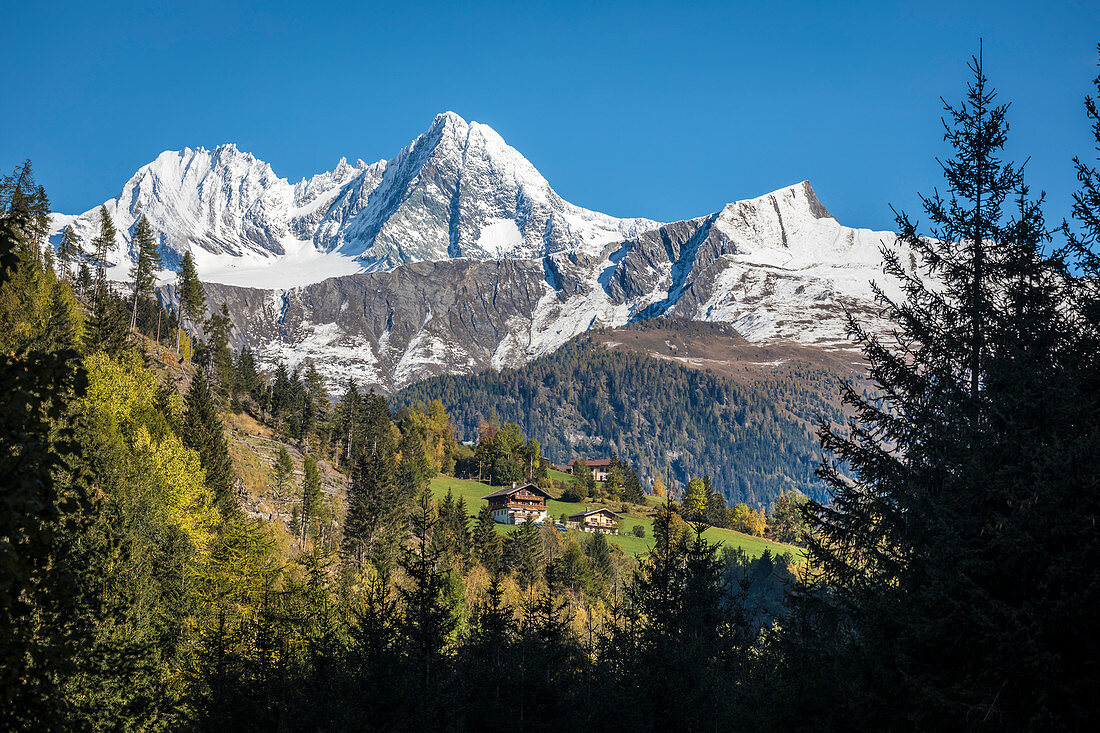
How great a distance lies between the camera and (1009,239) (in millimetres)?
16750

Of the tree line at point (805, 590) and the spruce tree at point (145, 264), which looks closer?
the tree line at point (805, 590)

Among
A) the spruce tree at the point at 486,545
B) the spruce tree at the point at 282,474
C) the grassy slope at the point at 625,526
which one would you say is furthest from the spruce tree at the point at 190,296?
the spruce tree at the point at 486,545

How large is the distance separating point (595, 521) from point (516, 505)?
1341 centimetres

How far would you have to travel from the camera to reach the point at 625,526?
138m

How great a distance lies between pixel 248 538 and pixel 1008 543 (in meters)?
44.1

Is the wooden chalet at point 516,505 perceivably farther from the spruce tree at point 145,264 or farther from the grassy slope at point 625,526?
the spruce tree at point 145,264

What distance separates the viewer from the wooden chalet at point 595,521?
132500 millimetres

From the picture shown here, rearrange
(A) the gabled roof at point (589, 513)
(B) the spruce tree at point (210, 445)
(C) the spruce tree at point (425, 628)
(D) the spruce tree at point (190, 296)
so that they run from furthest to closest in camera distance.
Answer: (A) the gabled roof at point (589, 513) → (D) the spruce tree at point (190, 296) → (B) the spruce tree at point (210, 445) → (C) the spruce tree at point (425, 628)

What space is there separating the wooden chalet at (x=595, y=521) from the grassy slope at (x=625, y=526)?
1.86 metres

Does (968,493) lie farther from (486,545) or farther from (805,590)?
(486,545)

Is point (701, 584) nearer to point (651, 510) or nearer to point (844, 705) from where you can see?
point (844, 705)

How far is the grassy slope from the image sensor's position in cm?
12650

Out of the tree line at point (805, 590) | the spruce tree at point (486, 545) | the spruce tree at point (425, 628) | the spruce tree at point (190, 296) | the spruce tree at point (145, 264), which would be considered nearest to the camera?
the tree line at point (805, 590)

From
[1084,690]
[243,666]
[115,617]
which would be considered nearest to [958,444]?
[1084,690]
